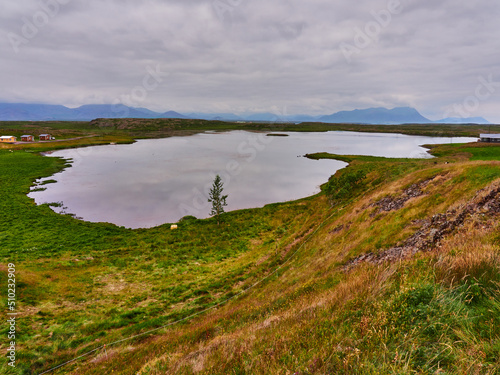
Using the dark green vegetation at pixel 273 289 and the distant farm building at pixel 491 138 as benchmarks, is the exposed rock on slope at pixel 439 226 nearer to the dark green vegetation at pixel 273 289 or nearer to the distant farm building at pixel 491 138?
the dark green vegetation at pixel 273 289

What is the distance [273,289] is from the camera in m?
14.6

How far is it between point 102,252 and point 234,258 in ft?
55.6

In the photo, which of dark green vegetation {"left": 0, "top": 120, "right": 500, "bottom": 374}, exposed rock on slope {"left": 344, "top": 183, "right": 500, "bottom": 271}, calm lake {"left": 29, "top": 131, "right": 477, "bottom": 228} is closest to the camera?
dark green vegetation {"left": 0, "top": 120, "right": 500, "bottom": 374}

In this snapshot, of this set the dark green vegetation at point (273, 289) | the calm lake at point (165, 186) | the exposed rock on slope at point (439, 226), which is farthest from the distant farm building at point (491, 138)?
the exposed rock on slope at point (439, 226)

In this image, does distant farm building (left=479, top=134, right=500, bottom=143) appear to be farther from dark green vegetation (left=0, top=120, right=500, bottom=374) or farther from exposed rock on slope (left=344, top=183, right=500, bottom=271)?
exposed rock on slope (left=344, top=183, right=500, bottom=271)

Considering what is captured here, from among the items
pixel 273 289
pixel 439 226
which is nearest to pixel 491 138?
pixel 439 226

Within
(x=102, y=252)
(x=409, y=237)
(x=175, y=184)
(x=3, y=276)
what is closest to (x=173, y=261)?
(x=102, y=252)

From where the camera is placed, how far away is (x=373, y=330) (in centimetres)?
462

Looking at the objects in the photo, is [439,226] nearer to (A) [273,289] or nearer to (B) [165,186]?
(A) [273,289]

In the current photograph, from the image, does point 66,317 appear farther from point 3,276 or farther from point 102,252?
point 102,252

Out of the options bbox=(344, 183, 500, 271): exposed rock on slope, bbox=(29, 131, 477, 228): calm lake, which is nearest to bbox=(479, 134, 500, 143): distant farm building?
bbox=(29, 131, 477, 228): calm lake

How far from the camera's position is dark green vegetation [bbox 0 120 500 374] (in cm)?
425

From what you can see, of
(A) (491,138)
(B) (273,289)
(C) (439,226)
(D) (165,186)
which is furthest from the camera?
(A) (491,138)

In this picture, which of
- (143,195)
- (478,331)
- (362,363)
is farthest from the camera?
(143,195)
